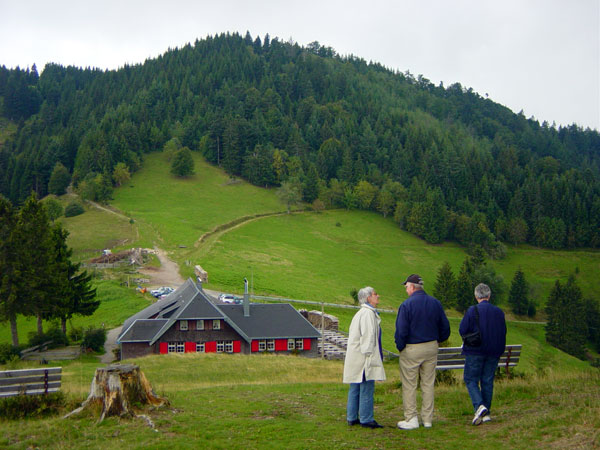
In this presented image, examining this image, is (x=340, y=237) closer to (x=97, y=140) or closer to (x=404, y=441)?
(x=97, y=140)

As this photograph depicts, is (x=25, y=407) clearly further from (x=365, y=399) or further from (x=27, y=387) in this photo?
(x=365, y=399)

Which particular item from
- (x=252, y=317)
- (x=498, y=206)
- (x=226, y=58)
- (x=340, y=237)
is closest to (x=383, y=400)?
(x=252, y=317)

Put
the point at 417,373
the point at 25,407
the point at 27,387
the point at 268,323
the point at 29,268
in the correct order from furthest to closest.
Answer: the point at 268,323 → the point at 29,268 → the point at 27,387 → the point at 25,407 → the point at 417,373

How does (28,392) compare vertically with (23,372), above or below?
below

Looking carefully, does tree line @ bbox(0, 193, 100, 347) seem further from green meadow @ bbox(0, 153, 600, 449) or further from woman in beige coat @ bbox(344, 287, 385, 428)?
woman in beige coat @ bbox(344, 287, 385, 428)

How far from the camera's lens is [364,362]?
9.04m

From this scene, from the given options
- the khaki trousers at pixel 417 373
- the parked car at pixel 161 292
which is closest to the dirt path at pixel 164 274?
the parked car at pixel 161 292

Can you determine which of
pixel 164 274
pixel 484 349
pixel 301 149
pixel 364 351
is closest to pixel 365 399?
pixel 364 351

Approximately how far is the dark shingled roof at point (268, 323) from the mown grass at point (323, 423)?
29327mm

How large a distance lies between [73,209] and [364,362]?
9264 cm

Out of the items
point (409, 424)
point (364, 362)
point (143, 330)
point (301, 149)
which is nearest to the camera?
point (409, 424)

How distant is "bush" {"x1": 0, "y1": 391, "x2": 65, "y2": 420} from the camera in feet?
33.8

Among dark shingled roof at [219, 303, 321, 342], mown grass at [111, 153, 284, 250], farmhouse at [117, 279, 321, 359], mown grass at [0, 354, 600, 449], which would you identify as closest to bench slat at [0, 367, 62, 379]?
mown grass at [0, 354, 600, 449]

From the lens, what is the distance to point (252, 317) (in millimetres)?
43438
